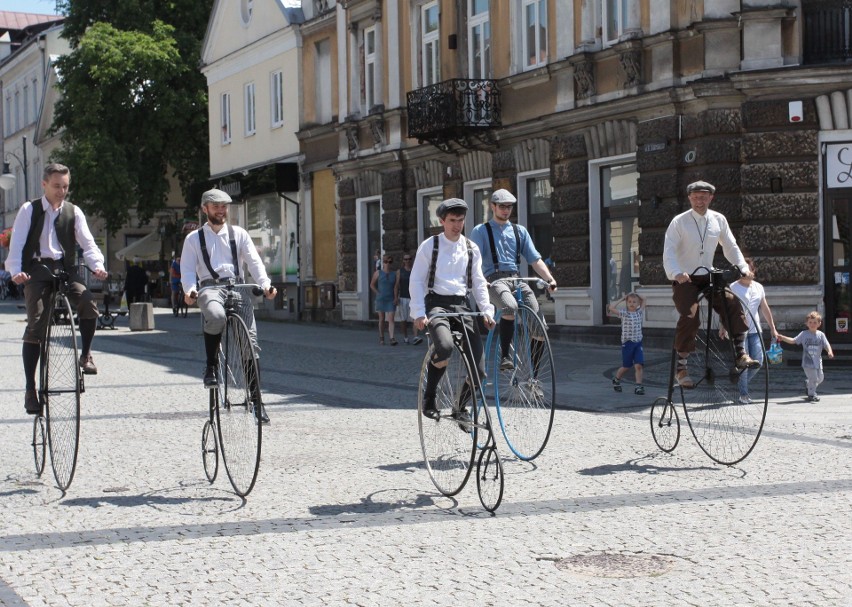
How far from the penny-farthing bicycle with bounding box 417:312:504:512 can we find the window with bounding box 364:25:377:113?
2407cm

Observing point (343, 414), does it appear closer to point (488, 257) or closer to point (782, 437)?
point (488, 257)

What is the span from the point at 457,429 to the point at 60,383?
2847 millimetres

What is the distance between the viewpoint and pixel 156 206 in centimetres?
5316

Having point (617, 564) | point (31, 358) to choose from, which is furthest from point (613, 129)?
point (617, 564)

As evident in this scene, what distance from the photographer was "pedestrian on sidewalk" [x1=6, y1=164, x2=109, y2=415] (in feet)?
31.0

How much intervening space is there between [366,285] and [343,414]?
1944 cm

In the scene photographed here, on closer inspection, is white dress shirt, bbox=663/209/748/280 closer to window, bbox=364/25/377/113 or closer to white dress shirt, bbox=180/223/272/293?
white dress shirt, bbox=180/223/272/293

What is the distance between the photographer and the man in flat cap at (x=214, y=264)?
9180 mm

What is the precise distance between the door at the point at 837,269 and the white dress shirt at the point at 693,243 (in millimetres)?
10734

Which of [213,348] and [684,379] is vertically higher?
[213,348]

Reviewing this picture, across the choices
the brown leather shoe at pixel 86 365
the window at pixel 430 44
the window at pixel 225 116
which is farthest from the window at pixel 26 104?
the brown leather shoe at pixel 86 365

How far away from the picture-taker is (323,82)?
35.9 meters

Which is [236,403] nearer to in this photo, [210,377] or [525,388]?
[210,377]

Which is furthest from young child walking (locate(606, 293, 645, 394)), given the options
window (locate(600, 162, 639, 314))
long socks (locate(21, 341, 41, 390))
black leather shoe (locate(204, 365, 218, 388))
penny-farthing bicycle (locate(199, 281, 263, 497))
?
long socks (locate(21, 341, 41, 390))
